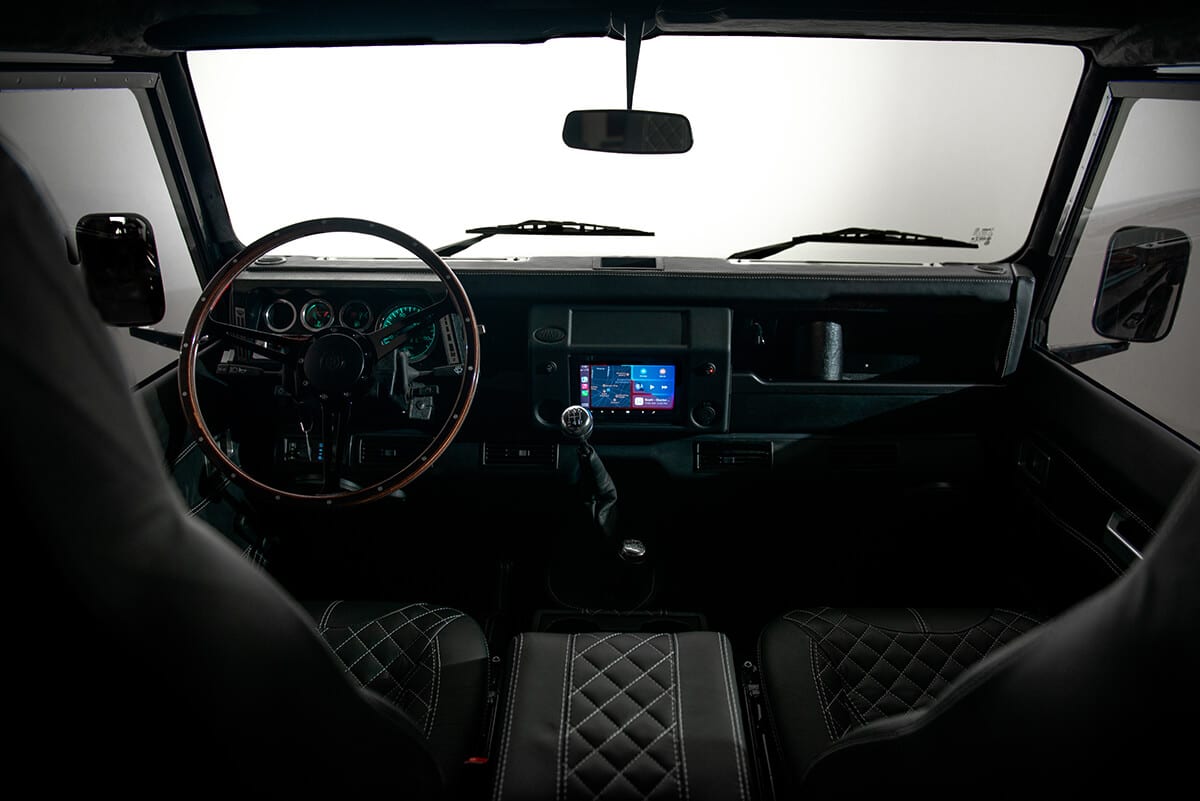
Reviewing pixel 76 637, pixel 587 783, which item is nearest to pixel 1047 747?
pixel 587 783

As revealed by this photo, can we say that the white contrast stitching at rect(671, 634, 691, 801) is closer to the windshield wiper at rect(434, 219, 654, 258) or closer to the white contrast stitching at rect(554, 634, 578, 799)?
the white contrast stitching at rect(554, 634, 578, 799)

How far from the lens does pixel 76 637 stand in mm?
608

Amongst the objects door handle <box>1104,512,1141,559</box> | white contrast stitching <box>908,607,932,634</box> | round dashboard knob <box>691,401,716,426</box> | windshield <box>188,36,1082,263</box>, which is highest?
windshield <box>188,36,1082,263</box>

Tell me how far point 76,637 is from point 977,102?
2.95 m

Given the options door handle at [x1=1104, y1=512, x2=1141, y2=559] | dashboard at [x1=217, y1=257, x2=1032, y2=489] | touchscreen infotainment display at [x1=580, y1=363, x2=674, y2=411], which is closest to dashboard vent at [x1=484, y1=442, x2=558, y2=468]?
dashboard at [x1=217, y1=257, x2=1032, y2=489]

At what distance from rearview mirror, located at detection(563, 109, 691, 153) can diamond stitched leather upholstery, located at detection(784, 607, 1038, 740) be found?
1454mm

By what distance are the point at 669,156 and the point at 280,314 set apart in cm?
148

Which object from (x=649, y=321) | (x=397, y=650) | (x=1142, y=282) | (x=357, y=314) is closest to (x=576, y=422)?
(x=649, y=321)

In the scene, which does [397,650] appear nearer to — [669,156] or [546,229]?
[546,229]

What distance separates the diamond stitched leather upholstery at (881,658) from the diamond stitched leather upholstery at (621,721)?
0.35 metres

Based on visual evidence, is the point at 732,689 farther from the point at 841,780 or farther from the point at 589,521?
the point at 589,521

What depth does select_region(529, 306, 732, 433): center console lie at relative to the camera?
2594 millimetres

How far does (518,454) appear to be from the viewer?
276 centimetres

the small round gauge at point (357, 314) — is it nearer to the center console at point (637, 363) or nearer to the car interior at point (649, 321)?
the car interior at point (649, 321)
